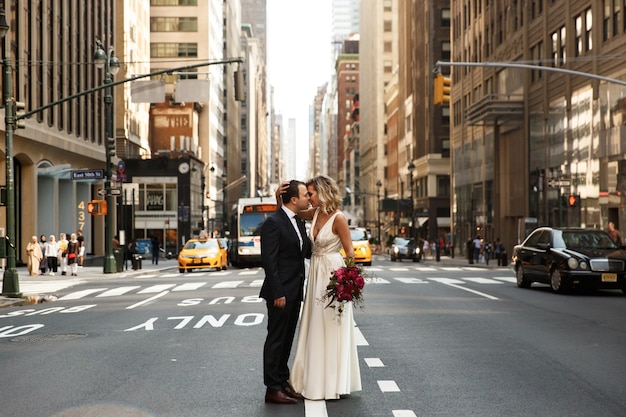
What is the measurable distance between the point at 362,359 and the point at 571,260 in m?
12.6

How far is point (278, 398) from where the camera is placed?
332 inches

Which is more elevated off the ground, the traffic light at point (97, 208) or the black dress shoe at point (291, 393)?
the traffic light at point (97, 208)

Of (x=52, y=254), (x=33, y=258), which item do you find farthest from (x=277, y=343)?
Answer: (x=52, y=254)

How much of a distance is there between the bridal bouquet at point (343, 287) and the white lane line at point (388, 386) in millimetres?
1124

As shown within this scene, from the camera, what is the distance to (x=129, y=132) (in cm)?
7731

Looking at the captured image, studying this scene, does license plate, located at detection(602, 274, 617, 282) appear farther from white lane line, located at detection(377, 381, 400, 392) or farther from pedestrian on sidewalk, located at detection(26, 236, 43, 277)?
pedestrian on sidewalk, located at detection(26, 236, 43, 277)

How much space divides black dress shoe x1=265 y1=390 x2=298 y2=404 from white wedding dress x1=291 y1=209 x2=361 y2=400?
0.14 m

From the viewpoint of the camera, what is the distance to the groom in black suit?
8.41m

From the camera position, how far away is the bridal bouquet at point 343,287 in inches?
326

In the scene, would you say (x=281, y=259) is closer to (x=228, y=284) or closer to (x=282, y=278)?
(x=282, y=278)

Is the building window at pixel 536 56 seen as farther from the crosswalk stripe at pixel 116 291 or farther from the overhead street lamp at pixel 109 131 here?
the crosswalk stripe at pixel 116 291

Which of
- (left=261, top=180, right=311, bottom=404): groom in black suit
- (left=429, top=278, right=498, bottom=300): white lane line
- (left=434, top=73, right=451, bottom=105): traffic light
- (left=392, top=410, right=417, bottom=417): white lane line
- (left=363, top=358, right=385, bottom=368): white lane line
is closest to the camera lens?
(left=392, top=410, right=417, bottom=417): white lane line

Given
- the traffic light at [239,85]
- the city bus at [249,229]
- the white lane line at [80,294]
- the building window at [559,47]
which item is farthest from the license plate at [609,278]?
the building window at [559,47]

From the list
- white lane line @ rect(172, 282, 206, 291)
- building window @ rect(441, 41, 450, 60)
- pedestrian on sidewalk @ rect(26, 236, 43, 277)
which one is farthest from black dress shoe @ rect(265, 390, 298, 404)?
building window @ rect(441, 41, 450, 60)
